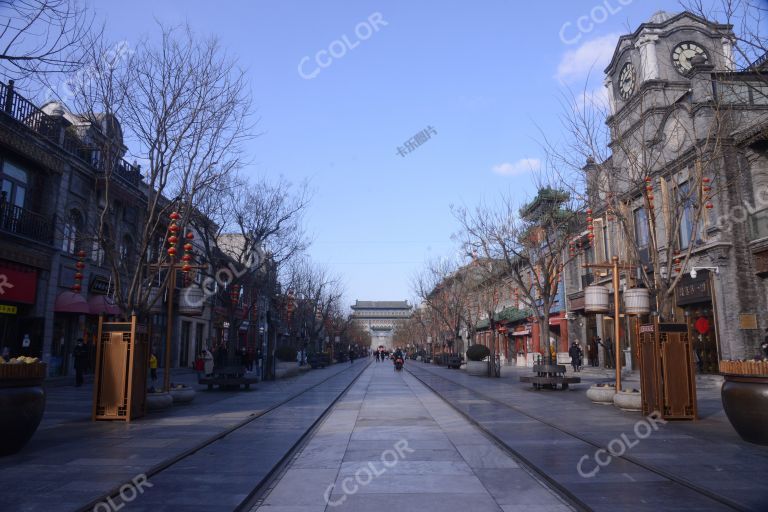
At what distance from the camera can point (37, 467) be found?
23.5 ft

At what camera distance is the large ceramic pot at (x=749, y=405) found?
27.1 feet

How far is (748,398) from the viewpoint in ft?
27.6

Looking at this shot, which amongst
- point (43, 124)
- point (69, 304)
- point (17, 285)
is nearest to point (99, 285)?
point (69, 304)

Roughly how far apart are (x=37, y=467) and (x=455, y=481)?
206 inches

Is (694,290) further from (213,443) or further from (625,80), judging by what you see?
(213,443)

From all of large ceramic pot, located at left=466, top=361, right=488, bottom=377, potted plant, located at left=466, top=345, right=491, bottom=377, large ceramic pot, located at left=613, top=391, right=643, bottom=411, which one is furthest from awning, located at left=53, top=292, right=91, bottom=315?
large ceramic pot, located at left=466, top=361, right=488, bottom=377

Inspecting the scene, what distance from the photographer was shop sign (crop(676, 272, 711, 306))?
22.6 meters

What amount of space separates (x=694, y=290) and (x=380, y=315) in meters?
150

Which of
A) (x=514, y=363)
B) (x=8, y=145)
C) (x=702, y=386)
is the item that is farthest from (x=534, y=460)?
(x=514, y=363)

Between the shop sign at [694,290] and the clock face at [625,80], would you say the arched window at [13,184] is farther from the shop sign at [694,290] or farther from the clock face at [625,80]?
the shop sign at [694,290]

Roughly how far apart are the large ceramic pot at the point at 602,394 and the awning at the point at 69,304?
767 inches

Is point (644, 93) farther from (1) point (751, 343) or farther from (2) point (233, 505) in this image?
(2) point (233, 505)

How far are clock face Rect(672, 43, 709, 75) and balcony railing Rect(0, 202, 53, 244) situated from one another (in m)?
28.2

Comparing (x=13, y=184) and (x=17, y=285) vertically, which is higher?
(x=13, y=184)
